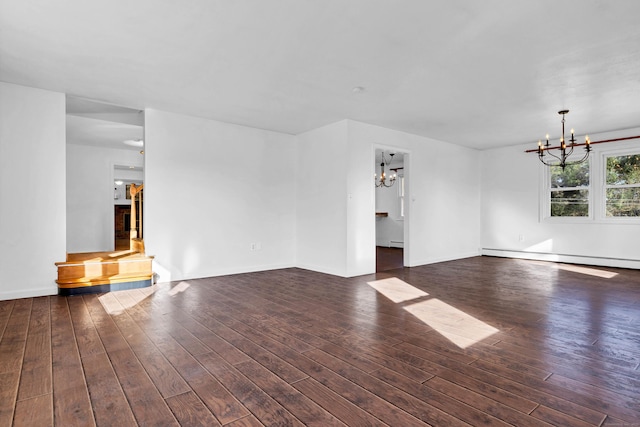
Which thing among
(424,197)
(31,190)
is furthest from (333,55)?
(424,197)

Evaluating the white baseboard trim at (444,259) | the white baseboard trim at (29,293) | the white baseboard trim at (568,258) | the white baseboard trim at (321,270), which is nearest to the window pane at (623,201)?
the white baseboard trim at (568,258)

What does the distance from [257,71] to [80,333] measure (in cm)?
291

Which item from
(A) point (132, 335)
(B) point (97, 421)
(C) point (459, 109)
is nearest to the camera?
(B) point (97, 421)

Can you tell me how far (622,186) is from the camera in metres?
6.20

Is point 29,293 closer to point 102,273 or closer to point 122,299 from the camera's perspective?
point 102,273

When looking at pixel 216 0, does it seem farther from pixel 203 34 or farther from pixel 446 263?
pixel 446 263

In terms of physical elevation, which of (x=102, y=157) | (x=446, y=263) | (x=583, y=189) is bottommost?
(x=446, y=263)

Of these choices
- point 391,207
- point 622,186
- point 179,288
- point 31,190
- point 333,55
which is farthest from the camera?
point 391,207

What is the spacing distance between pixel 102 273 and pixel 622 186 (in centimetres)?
862

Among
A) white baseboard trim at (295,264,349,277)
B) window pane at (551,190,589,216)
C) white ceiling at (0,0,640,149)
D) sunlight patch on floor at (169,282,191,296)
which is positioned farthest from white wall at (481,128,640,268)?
sunlight patch on floor at (169,282,191,296)

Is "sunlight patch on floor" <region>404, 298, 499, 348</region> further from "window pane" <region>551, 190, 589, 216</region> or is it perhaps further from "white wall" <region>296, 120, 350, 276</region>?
"window pane" <region>551, 190, 589, 216</region>

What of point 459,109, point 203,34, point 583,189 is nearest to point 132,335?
point 203,34

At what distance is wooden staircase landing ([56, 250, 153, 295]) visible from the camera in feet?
13.6

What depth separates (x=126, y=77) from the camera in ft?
12.2
